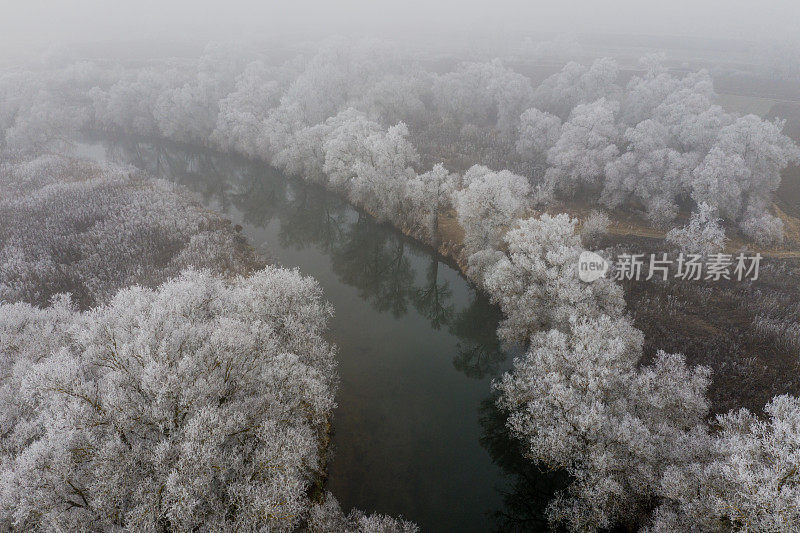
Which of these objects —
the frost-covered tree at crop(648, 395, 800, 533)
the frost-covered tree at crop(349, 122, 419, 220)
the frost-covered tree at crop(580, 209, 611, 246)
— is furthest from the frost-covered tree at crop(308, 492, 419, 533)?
the frost-covered tree at crop(580, 209, 611, 246)

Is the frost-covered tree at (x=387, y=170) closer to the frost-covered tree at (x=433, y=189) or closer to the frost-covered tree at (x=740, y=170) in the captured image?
the frost-covered tree at (x=433, y=189)

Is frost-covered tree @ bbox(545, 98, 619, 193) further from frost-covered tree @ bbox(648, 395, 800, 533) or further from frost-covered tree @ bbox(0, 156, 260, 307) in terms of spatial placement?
frost-covered tree @ bbox(0, 156, 260, 307)

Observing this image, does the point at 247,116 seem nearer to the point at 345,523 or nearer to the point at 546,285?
the point at 546,285

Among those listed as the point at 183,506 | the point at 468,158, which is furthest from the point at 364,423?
the point at 468,158

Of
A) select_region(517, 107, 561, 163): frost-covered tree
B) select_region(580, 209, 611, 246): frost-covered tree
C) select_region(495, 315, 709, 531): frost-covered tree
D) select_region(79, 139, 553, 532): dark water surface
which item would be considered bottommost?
select_region(79, 139, 553, 532): dark water surface
